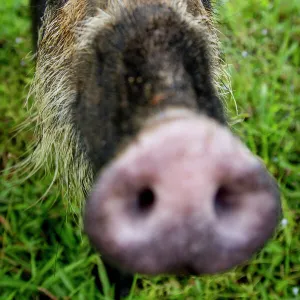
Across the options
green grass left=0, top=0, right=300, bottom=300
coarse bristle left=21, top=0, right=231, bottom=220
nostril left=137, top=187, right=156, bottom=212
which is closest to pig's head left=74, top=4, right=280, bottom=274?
nostril left=137, top=187, right=156, bottom=212

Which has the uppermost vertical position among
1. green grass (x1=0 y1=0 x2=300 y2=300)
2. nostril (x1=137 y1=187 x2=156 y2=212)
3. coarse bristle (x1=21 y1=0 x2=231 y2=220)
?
nostril (x1=137 y1=187 x2=156 y2=212)

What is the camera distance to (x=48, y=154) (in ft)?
Answer: 8.71

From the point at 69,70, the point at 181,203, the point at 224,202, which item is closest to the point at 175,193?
the point at 181,203

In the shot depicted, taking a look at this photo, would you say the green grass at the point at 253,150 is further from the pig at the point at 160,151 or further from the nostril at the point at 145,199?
the nostril at the point at 145,199

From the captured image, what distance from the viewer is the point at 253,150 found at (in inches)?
125

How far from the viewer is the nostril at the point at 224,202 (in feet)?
4.06

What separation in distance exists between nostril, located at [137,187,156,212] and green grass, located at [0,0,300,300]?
4.73 feet

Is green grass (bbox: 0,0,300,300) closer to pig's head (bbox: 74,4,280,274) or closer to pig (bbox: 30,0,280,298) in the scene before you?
pig (bbox: 30,0,280,298)

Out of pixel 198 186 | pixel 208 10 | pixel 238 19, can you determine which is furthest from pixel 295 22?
pixel 198 186

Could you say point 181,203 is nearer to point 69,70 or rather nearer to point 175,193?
point 175,193

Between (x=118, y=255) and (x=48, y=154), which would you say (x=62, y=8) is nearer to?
(x=48, y=154)

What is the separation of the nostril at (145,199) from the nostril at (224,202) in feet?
0.52

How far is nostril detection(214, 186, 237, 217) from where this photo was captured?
124 centimetres

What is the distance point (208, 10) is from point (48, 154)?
1.07 m
